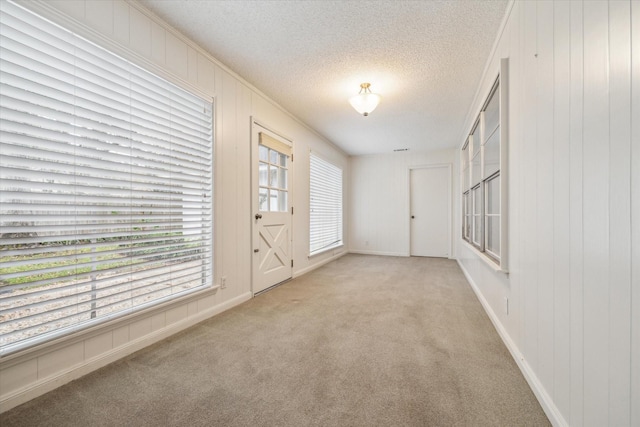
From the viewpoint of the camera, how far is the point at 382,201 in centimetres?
667

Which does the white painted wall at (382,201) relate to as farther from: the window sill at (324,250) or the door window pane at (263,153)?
the door window pane at (263,153)

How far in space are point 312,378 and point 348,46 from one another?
268 cm

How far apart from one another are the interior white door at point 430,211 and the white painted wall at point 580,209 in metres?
4.66

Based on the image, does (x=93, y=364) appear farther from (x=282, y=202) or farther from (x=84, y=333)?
(x=282, y=202)

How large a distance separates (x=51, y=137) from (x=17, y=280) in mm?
803

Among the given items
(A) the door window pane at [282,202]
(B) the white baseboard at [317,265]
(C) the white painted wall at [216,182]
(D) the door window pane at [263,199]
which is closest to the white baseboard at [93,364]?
(C) the white painted wall at [216,182]

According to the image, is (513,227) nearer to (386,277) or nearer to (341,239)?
(386,277)

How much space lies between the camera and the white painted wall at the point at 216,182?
1.54 meters

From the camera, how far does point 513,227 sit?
195cm

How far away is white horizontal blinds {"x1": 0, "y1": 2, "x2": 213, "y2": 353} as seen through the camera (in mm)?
1437

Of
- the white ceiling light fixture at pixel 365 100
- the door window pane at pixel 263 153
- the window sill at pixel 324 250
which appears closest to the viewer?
the white ceiling light fixture at pixel 365 100

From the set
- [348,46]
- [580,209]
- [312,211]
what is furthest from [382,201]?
[580,209]

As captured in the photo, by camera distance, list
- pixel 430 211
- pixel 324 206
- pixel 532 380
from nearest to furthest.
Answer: pixel 532 380, pixel 324 206, pixel 430 211

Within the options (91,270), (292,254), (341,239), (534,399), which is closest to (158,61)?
(91,270)
